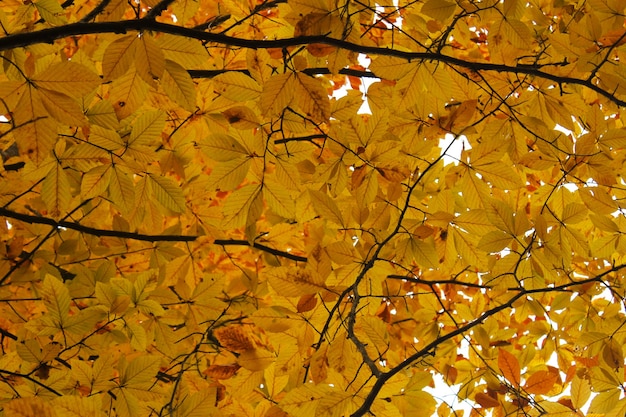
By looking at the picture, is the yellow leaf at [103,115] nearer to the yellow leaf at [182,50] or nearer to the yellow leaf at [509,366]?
the yellow leaf at [182,50]

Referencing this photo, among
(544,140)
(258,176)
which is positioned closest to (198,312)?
(258,176)

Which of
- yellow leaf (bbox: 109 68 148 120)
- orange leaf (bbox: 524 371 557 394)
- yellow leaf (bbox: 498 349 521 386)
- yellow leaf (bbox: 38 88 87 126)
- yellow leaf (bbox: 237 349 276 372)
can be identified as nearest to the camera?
yellow leaf (bbox: 38 88 87 126)

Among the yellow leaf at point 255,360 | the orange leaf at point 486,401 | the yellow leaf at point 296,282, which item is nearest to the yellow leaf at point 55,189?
the yellow leaf at point 296,282

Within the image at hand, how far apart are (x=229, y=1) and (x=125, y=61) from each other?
37.7 inches

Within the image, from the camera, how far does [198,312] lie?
187 cm

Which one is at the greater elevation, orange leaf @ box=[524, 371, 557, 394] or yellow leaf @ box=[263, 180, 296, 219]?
yellow leaf @ box=[263, 180, 296, 219]

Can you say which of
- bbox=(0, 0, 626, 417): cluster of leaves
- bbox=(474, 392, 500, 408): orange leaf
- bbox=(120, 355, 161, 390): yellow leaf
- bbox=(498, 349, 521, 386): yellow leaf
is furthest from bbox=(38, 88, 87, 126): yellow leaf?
Result: bbox=(474, 392, 500, 408): orange leaf

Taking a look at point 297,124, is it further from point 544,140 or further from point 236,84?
point 544,140

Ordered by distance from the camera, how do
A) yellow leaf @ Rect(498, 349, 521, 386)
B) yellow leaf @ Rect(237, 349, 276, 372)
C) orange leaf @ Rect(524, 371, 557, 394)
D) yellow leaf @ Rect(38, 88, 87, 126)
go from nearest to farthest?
yellow leaf @ Rect(38, 88, 87, 126), yellow leaf @ Rect(237, 349, 276, 372), yellow leaf @ Rect(498, 349, 521, 386), orange leaf @ Rect(524, 371, 557, 394)

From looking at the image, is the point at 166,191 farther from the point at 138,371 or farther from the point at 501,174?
the point at 501,174

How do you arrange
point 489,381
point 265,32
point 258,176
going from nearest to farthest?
1. point 258,176
2. point 489,381
3. point 265,32

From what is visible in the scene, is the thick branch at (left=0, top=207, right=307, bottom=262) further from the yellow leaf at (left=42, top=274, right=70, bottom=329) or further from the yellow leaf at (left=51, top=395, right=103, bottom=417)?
the yellow leaf at (left=51, top=395, right=103, bottom=417)

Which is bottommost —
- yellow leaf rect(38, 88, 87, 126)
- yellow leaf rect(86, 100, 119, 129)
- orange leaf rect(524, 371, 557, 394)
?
orange leaf rect(524, 371, 557, 394)

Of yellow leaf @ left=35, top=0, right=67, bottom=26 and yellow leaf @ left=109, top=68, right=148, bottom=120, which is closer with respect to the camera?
yellow leaf @ left=109, top=68, right=148, bottom=120
